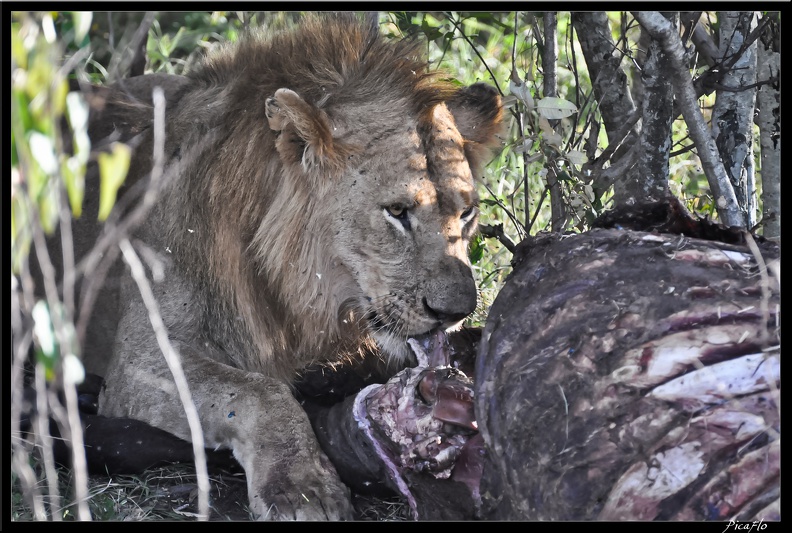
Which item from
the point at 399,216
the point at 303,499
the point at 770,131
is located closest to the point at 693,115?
the point at 770,131

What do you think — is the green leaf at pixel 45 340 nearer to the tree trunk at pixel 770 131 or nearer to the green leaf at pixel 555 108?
the green leaf at pixel 555 108

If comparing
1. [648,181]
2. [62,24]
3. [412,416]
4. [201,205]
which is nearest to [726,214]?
[648,181]

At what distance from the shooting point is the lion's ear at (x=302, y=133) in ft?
10.6

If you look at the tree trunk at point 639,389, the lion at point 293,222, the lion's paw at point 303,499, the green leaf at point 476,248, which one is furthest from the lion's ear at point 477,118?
the lion's paw at point 303,499

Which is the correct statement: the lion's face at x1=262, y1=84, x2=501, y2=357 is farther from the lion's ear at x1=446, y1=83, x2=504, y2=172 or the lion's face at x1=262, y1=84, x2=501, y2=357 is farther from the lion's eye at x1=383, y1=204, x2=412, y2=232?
the lion's ear at x1=446, y1=83, x2=504, y2=172

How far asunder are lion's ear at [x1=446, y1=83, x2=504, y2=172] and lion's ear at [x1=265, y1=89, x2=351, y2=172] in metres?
0.61

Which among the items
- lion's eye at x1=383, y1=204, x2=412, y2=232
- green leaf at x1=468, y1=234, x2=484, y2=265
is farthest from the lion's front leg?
green leaf at x1=468, y1=234, x2=484, y2=265

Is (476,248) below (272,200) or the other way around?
below

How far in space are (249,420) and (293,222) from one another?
735 millimetres

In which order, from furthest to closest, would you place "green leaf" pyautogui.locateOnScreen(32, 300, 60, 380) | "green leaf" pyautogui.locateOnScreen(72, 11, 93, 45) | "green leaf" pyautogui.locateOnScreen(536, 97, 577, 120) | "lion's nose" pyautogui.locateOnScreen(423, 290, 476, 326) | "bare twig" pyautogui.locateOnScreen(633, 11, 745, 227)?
1. "green leaf" pyautogui.locateOnScreen(536, 97, 577, 120)
2. "bare twig" pyautogui.locateOnScreen(633, 11, 745, 227)
3. "lion's nose" pyautogui.locateOnScreen(423, 290, 476, 326)
4. "green leaf" pyautogui.locateOnScreen(72, 11, 93, 45)
5. "green leaf" pyautogui.locateOnScreen(32, 300, 60, 380)

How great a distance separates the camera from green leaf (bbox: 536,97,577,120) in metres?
3.63

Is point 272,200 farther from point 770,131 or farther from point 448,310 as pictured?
point 770,131

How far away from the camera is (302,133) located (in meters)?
3.30
